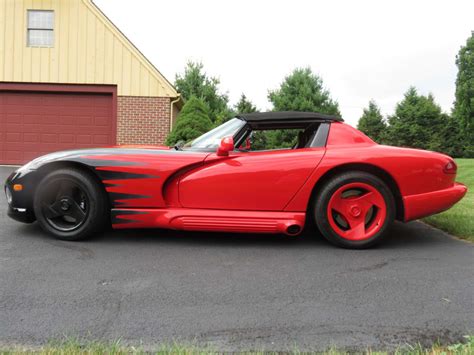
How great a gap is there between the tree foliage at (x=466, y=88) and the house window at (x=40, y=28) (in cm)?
3197

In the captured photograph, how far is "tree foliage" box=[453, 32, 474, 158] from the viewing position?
114 feet

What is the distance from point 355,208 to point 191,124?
251 inches

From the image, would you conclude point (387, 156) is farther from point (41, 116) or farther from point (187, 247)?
point (41, 116)

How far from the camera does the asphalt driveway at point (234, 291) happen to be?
1.99m

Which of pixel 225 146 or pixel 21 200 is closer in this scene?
pixel 225 146

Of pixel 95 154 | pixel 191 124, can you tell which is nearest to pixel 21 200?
pixel 95 154

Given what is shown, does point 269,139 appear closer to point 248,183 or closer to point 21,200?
point 248,183

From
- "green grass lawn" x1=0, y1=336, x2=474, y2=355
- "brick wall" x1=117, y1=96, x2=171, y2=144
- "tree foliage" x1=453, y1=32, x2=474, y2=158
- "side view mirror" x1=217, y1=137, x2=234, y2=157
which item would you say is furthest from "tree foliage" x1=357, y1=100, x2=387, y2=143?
"green grass lawn" x1=0, y1=336, x2=474, y2=355

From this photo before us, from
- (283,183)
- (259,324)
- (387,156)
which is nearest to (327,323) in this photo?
(259,324)

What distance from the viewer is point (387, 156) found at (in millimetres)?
3559

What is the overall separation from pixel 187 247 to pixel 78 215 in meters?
1.03

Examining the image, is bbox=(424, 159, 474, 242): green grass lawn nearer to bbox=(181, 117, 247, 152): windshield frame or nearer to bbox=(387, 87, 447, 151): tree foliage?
bbox=(181, 117, 247, 152): windshield frame

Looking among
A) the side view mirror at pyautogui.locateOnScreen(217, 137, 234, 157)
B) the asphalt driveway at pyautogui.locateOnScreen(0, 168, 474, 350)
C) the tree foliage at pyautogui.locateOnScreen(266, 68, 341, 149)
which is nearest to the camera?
the asphalt driveway at pyautogui.locateOnScreen(0, 168, 474, 350)

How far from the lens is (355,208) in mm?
3613
